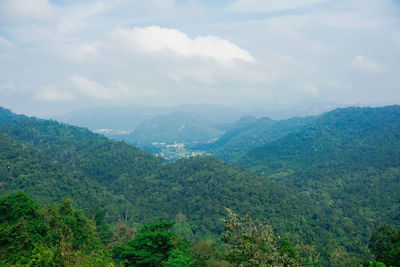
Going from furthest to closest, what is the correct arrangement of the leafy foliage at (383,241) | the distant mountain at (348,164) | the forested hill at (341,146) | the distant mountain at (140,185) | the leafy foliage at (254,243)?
the forested hill at (341,146) → the distant mountain at (348,164) → the distant mountain at (140,185) → the leafy foliage at (383,241) → the leafy foliage at (254,243)

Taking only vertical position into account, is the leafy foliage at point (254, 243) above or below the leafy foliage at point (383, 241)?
above

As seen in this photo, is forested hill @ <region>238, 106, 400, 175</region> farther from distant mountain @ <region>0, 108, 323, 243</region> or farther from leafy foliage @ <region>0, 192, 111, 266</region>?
leafy foliage @ <region>0, 192, 111, 266</region>

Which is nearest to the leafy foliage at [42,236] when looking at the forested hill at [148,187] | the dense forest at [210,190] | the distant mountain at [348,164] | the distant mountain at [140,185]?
the dense forest at [210,190]

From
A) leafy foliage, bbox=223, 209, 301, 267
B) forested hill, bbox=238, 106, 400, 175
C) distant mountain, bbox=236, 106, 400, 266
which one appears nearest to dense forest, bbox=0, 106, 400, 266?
distant mountain, bbox=236, 106, 400, 266

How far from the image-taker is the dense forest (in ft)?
141

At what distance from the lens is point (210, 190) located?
67.2 metres

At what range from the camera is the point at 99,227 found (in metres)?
35.8

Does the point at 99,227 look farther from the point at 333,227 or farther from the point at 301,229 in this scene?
the point at 333,227

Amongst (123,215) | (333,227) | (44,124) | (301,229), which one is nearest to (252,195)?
(301,229)

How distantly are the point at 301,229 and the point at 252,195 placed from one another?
1393 centimetres

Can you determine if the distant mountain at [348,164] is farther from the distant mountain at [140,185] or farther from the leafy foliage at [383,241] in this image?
the leafy foliage at [383,241]

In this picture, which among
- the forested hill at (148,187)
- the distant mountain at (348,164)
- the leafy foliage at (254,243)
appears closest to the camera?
the leafy foliage at (254,243)

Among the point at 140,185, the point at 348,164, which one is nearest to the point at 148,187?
the point at 140,185

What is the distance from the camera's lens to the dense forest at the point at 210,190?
1688 inches
